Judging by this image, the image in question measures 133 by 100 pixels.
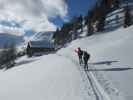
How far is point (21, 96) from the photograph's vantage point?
16609 millimetres

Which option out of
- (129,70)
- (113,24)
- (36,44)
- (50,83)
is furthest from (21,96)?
(113,24)

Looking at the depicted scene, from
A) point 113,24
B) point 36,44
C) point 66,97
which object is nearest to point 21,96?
point 66,97

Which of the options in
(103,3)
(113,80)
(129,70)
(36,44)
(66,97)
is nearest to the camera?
(66,97)

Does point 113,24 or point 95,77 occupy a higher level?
point 113,24

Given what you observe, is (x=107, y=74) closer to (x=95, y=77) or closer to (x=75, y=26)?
(x=95, y=77)

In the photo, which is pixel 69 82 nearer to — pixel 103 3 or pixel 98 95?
pixel 98 95

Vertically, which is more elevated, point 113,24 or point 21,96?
point 113,24

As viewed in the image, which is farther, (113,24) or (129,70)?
(113,24)

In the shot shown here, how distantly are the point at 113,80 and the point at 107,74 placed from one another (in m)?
2.34

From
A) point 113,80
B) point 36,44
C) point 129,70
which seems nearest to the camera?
point 113,80

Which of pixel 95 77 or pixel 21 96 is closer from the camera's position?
pixel 21 96

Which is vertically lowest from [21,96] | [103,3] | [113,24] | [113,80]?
A: [21,96]

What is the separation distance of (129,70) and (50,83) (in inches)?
293

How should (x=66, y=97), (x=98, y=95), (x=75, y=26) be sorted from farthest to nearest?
(x=75, y=26) < (x=66, y=97) < (x=98, y=95)
